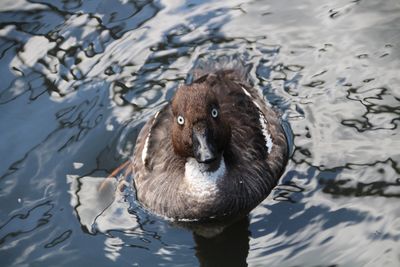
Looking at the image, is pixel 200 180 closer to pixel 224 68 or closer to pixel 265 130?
pixel 265 130

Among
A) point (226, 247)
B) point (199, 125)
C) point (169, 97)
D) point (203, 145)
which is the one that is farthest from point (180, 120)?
point (169, 97)

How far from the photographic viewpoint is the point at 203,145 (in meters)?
6.90

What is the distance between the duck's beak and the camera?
688 cm

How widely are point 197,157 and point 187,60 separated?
2.68 meters

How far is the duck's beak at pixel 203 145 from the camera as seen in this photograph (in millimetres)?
6879

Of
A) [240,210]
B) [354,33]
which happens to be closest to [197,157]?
[240,210]

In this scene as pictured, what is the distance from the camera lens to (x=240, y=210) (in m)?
7.52

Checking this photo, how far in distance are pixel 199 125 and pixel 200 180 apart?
0.67 meters

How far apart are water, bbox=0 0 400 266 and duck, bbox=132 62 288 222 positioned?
173mm

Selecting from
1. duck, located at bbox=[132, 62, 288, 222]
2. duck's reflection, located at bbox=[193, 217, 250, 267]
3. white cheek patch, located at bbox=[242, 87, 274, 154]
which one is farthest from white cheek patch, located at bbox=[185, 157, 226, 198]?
white cheek patch, located at bbox=[242, 87, 274, 154]

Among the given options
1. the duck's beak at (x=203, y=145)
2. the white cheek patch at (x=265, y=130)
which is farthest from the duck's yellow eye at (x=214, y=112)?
the white cheek patch at (x=265, y=130)

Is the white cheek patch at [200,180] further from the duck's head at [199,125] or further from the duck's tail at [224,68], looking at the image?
the duck's tail at [224,68]

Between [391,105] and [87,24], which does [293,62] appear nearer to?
[391,105]

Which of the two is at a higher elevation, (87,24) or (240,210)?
(87,24)
